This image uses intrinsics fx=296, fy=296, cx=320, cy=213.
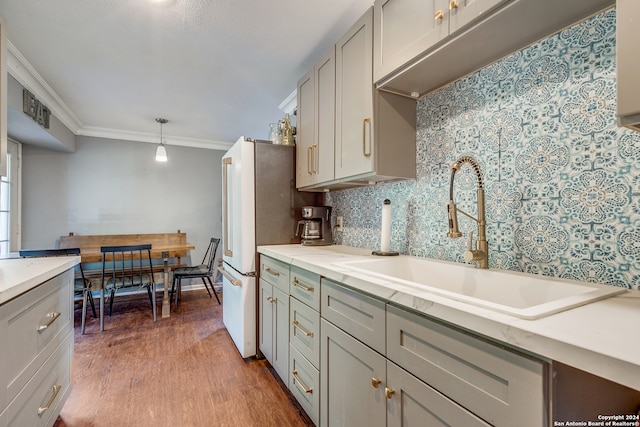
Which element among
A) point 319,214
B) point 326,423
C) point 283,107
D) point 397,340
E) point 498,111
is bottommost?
point 326,423

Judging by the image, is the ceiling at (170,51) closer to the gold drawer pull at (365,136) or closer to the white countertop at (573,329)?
the gold drawer pull at (365,136)

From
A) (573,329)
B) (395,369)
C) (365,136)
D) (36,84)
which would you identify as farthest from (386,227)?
(36,84)

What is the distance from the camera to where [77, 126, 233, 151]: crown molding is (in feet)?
13.1

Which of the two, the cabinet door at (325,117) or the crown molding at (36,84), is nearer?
the cabinet door at (325,117)

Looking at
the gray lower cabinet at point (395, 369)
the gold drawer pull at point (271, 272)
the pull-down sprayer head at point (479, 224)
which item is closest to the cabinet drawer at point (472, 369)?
the gray lower cabinet at point (395, 369)

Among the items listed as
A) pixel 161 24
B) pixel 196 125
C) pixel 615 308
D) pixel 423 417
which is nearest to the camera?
pixel 615 308

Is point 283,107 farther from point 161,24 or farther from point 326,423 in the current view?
point 326,423

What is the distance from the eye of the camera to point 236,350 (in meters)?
2.47

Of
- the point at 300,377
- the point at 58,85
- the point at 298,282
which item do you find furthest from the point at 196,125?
the point at 300,377

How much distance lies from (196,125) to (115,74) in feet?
4.63

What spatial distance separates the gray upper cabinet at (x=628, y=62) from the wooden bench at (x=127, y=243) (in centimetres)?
379

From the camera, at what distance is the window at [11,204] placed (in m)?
3.28

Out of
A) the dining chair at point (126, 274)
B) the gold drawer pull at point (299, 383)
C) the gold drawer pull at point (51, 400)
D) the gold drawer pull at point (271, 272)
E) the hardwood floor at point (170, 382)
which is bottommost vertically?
the hardwood floor at point (170, 382)

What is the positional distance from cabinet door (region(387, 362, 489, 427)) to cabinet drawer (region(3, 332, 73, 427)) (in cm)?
129
